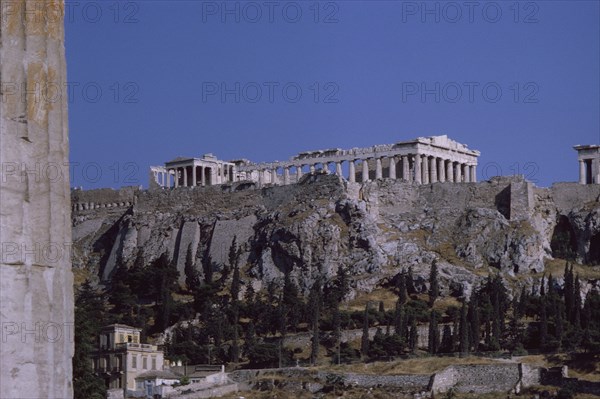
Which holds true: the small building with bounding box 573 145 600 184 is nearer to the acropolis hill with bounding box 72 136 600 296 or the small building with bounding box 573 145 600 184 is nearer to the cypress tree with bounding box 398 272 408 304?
the acropolis hill with bounding box 72 136 600 296

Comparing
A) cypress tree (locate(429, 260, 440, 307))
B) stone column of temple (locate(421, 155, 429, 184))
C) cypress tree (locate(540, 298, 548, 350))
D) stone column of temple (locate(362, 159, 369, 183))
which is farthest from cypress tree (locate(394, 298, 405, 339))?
stone column of temple (locate(362, 159, 369, 183))

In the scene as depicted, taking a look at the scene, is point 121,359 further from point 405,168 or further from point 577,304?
point 405,168

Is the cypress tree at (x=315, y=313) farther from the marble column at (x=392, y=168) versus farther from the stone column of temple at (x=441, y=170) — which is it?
the stone column of temple at (x=441, y=170)

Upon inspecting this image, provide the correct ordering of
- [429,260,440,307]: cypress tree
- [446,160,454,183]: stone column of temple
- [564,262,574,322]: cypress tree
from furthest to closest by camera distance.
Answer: [446,160,454,183]: stone column of temple < [429,260,440,307]: cypress tree < [564,262,574,322]: cypress tree

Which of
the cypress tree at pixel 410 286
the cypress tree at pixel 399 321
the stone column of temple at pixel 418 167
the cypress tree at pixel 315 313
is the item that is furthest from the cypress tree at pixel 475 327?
the stone column of temple at pixel 418 167

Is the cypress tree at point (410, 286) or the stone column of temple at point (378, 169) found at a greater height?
the stone column of temple at point (378, 169)

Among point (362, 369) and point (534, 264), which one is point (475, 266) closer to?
point (534, 264)
